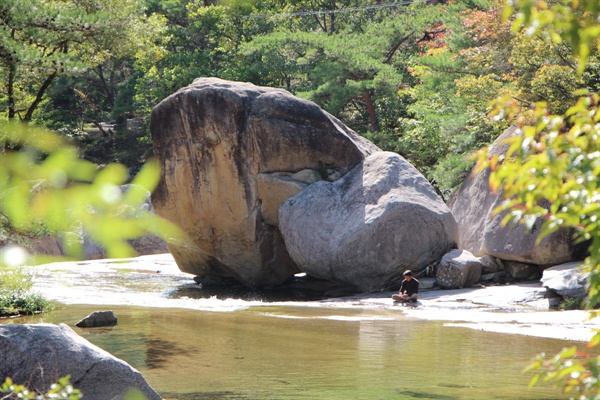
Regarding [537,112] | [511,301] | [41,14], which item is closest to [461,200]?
[511,301]

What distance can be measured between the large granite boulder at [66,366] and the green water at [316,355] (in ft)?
3.62

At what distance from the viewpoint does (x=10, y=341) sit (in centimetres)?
749

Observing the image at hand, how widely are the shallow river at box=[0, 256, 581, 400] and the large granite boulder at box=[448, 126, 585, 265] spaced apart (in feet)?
12.1

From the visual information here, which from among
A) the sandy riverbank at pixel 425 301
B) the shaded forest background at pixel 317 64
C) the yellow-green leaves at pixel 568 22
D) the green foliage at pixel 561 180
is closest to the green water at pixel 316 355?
the sandy riverbank at pixel 425 301

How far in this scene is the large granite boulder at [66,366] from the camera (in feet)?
24.2

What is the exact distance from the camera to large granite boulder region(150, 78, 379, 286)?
1889 centimetres

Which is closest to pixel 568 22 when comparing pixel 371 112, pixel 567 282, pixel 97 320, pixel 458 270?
pixel 97 320

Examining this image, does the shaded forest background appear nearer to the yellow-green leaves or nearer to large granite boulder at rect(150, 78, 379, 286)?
large granite boulder at rect(150, 78, 379, 286)

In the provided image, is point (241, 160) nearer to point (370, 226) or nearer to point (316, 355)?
point (370, 226)

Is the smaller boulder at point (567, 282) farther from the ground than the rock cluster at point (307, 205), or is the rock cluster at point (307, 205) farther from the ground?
the rock cluster at point (307, 205)

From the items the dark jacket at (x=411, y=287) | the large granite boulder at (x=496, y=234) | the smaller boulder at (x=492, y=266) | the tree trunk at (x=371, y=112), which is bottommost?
the dark jacket at (x=411, y=287)

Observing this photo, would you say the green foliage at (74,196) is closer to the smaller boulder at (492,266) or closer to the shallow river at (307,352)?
the shallow river at (307,352)

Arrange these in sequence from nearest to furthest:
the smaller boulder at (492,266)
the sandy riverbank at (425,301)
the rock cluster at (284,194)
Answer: the sandy riverbank at (425,301) < the rock cluster at (284,194) < the smaller boulder at (492,266)

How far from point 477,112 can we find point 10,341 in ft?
50.1
